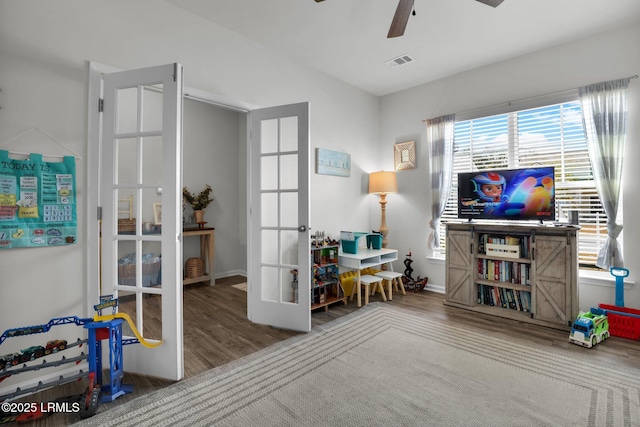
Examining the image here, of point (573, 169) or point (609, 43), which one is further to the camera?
point (573, 169)

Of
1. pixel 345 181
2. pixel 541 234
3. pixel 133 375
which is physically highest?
pixel 345 181

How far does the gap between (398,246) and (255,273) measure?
7.84 ft

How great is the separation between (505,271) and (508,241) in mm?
332

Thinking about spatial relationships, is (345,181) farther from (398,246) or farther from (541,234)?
(541,234)

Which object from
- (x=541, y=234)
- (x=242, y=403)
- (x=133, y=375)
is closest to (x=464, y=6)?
(x=541, y=234)

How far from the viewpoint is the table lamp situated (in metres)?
4.30

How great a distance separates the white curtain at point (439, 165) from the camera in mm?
4008

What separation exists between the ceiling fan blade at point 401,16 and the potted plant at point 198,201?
11.7 feet

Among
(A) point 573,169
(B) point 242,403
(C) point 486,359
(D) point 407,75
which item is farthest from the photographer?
(D) point 407,75

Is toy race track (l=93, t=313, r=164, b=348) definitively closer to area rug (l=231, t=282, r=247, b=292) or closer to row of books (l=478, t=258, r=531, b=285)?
area rug (l=231, t=282, r=247, b=292)

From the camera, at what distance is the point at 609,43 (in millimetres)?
2992

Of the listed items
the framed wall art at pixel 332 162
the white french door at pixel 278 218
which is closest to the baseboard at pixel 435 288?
the framed wall art at pixel 332 162

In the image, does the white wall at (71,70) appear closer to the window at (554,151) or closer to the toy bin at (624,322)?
the window at (554,151)

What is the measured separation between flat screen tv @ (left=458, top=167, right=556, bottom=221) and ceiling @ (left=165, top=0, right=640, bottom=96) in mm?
1361
